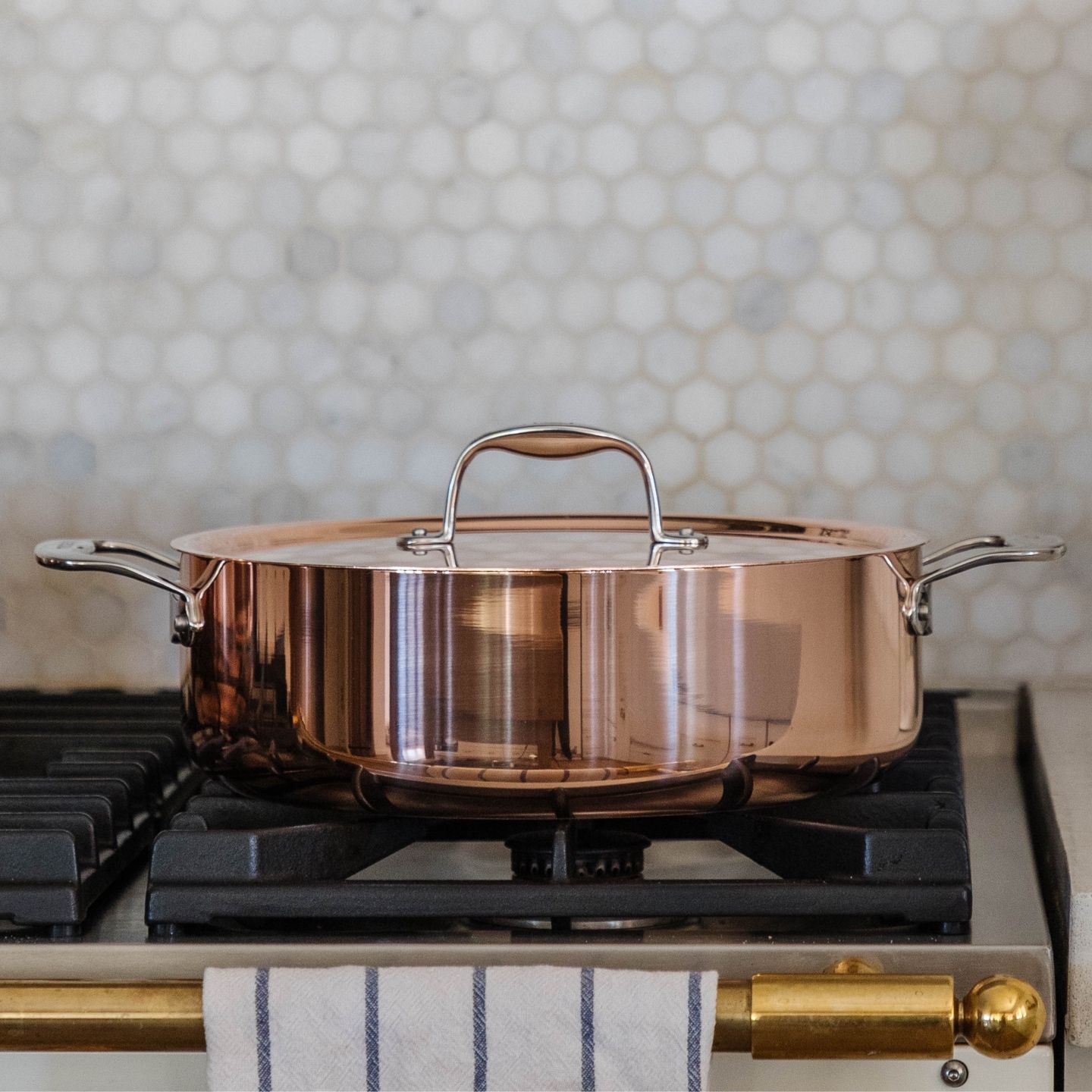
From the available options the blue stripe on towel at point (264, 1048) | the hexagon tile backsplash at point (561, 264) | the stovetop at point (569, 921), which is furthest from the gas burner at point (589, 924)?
the hexagon tile backsplash at point (561, 264)

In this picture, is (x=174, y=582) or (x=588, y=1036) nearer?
(x=588, y=1036)

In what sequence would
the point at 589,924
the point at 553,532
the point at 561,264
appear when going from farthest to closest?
the point at 561,264 < the point at 553,532 < the point at 589,924

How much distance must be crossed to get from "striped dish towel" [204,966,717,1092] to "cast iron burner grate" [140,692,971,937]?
6 centimetres

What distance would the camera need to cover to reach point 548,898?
0.68 meters

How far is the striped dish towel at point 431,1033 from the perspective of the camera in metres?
0.61

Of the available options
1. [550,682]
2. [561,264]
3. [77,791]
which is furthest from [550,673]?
[561,264]

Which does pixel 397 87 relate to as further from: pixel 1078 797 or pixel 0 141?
pixel 1078 797

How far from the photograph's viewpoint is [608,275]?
3.70ft

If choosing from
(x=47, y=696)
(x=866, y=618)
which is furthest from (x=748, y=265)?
(x=47, y=696)

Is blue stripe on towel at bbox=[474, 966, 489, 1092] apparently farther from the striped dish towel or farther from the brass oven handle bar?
the brass oven handle bar

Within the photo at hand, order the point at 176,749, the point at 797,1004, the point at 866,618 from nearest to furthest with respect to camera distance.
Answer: the point at 797,1004
the point at 866,618
the point at 176,749

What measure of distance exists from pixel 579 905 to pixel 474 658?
0.14 m

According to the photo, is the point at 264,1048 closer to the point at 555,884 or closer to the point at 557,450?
the point at 555,884

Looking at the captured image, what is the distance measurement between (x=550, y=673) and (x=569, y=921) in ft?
0.45
